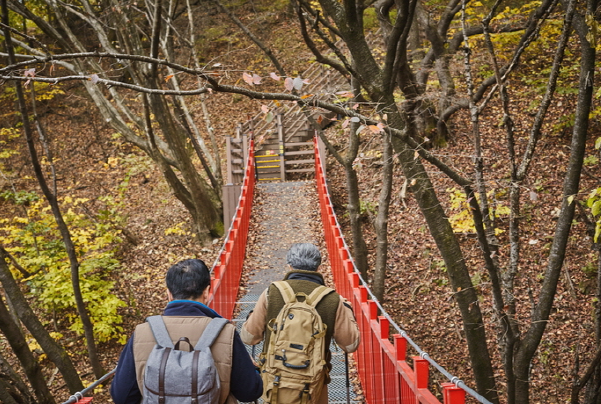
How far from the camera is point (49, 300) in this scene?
11.0 metres

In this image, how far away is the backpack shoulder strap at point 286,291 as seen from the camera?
348cm

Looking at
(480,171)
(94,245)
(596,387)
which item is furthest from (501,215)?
(94,245)

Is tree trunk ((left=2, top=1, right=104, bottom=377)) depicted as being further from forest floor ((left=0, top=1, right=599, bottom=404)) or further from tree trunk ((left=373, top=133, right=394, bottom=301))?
tree trunk ((left=373, top=133, right=394, bottom=301))

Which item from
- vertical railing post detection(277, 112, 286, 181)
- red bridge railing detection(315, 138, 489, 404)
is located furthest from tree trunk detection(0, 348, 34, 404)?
vertical railing post detection(277, 112, 286, 181)

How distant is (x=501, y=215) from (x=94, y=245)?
9.76 metres

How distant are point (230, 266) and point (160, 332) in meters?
6.86

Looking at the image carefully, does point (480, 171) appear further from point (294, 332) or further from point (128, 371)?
point (128, 371)

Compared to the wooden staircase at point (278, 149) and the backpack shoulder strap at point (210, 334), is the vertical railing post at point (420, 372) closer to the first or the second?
the backpack shoulder strap at point (210, 334)

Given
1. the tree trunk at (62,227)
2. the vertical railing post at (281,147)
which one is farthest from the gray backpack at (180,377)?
the vertical railing post at (281,147)

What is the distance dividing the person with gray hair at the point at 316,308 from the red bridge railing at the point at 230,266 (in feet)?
11.5

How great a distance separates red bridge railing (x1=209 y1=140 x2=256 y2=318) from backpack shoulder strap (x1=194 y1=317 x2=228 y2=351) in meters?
4.46

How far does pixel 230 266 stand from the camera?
9.39 metres

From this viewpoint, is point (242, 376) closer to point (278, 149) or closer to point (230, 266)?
point (230, 266)

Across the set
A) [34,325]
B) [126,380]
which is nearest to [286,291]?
[126,380]
